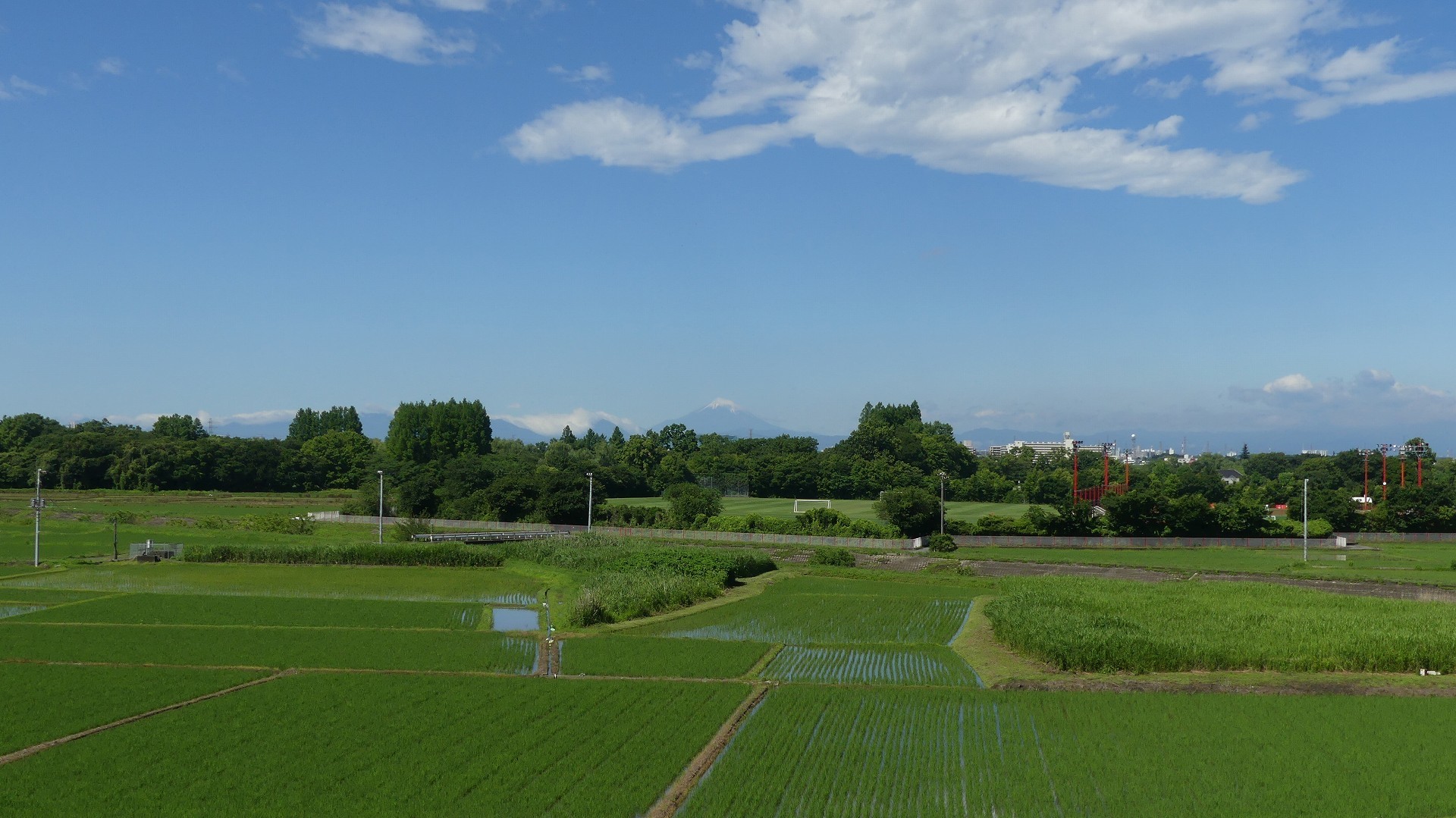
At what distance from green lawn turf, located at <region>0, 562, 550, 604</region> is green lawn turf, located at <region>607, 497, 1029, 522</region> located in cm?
3742

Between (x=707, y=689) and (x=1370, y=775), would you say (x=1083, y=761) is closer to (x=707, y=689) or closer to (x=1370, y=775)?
(x=1370, y=775)

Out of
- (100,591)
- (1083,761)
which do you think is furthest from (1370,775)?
(100,591)

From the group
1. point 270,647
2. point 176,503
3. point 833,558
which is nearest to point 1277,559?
point 833,558

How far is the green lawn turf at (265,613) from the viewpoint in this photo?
A: 1303 inches

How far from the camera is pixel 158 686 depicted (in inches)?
899

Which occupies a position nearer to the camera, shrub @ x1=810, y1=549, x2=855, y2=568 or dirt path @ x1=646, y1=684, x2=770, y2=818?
dirt path @ x1=646, y1=684, x2=770, y2=818

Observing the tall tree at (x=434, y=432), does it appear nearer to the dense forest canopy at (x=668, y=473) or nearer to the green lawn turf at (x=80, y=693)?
the dense forest canopy at (x=668, y=473)

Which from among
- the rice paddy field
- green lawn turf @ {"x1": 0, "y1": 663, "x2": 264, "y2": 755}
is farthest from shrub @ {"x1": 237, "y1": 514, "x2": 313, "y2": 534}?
green lawn turf @ {"x1": 0, "y1": 663, "x2": 264, "y2": 755}

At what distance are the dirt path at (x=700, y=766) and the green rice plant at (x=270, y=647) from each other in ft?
22.2

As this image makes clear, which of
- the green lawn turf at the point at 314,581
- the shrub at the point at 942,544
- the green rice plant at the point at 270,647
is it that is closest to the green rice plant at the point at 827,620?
the green rice plant at the point at 270,647

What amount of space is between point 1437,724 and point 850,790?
12.6 metres

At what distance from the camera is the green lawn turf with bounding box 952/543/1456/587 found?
5075cm

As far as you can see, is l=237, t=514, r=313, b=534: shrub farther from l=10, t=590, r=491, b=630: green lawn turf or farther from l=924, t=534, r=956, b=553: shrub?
l=924, t=534, r=956, b=553: shrub

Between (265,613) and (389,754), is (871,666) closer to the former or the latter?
(389,754)
